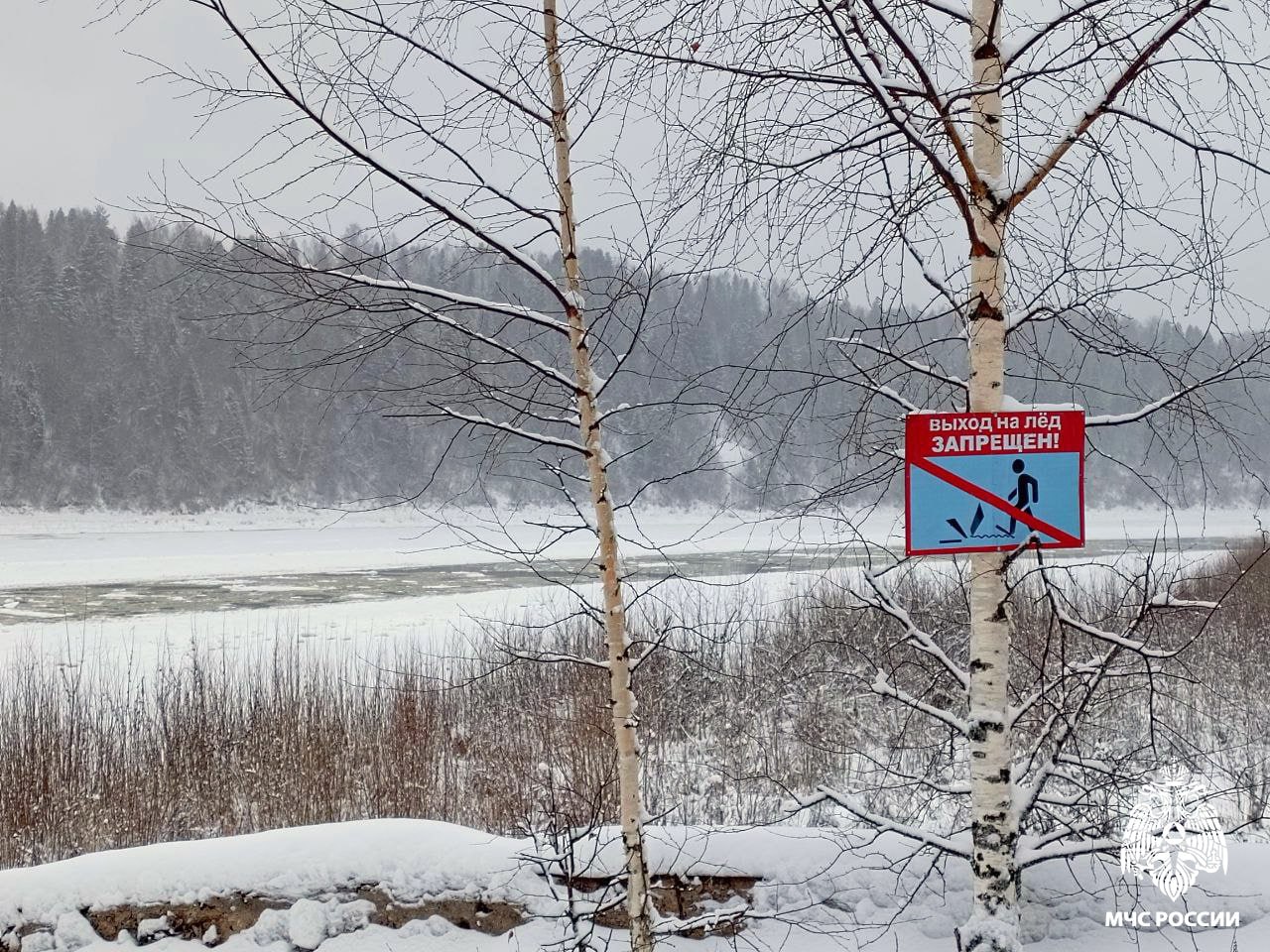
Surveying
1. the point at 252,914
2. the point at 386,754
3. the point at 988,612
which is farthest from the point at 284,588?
the point at 988,612

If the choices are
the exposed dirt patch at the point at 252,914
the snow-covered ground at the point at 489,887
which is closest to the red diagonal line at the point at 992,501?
the snow-covered ground at the point at 489,887

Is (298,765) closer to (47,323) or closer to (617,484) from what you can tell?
(617,484)

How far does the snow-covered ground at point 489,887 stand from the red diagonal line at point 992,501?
143 cm

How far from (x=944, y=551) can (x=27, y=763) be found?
7069 millimetres

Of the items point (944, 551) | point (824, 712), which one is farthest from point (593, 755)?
point (944, 551)

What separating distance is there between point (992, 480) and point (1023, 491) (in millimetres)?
89

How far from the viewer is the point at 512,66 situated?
2842 mm

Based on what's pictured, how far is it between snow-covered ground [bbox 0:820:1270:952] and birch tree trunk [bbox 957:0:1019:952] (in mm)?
690

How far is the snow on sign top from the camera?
8.50 ft

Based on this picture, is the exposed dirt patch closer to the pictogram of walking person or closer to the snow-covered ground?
the snow-covered ground

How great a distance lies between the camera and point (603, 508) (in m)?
2.92

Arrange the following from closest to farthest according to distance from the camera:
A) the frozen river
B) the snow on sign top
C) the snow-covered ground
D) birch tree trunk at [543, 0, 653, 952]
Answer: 1. the snow on sign top
2. birch tree trunk at [543, 0, 653, 952]
3. the snow-covered ground
4. the frozen river

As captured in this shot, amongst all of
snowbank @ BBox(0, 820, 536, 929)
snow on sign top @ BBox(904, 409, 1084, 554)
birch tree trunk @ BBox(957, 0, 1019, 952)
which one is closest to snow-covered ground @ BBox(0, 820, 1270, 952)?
snowbank @ BBox(0, 820, 536, 929)

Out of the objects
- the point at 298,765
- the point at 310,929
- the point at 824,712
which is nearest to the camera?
the point at 310,929
